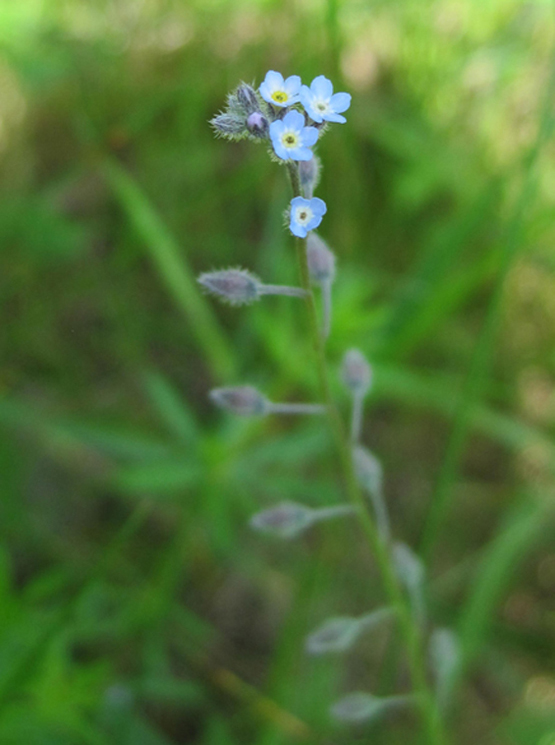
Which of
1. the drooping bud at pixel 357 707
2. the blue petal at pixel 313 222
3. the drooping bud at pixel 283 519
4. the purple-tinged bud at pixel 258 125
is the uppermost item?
the purple-tinged bud at pixel 258 125

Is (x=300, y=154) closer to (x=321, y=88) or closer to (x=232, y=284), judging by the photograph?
(x=321, y=88)

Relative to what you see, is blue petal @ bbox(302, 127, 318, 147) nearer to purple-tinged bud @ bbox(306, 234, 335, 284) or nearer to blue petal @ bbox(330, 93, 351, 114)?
blue petal @ bbox(330, 93, 351, 114)

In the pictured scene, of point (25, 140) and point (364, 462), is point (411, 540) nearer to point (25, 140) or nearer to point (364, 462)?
point (364, 462)

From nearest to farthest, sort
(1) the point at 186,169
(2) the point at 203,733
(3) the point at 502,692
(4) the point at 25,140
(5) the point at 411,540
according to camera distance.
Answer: (2) the point at 203,733 < (3) the point at 502,692 < (5) the point at 411,540 < (1) the point at 186,169 < (4) the point at 25,140

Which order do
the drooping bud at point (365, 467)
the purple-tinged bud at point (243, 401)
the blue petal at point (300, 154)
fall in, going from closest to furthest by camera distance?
the blue petal at point (300, 154), the purple-tinged bud at point (243, 401), the drooping bud at point (365, 467)

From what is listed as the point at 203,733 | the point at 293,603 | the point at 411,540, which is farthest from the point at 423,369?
the point at 203,733

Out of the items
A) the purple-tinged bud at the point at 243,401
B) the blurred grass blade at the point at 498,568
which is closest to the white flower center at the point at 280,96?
the purple-tinged bud at the point at 243,401

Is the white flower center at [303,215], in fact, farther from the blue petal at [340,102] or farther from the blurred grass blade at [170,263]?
the blurred grass blade at [170,263]
